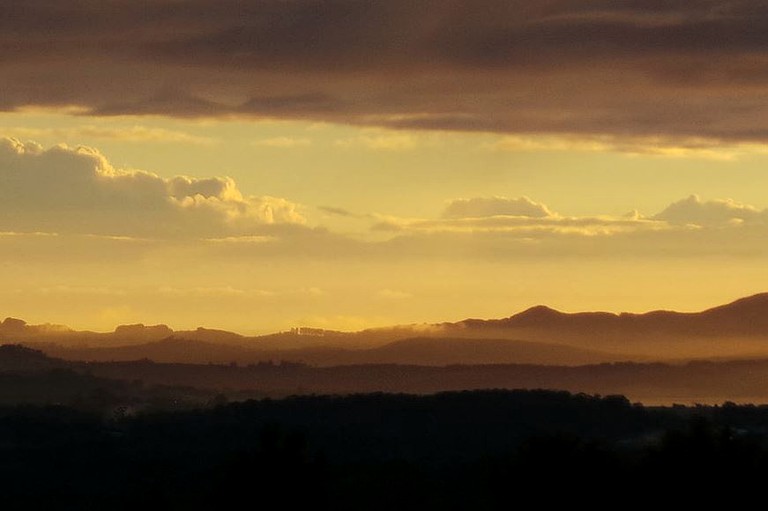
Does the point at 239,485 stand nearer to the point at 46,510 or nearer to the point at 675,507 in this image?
the point at 675,507

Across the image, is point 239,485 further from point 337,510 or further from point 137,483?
point 137,483

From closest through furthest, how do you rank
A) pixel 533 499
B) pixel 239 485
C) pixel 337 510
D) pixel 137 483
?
1. pixel 533 499
2. pixel 239 485
3. pixel 337 510
4. pixel 137 483

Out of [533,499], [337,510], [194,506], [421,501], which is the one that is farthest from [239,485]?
[421,501]

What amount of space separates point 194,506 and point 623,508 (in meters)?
62.9

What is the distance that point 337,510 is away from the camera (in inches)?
5901

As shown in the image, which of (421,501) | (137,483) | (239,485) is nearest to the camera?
(239,485)

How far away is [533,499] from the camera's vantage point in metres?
104

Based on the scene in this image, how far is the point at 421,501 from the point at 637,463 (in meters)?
67.0

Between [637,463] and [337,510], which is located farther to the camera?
[337,510]

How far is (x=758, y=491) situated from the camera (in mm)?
104438

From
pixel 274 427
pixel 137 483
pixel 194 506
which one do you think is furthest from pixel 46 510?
pixel 274 427

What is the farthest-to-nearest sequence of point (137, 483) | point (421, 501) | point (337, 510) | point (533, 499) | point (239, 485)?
1. point (137, 483)
2. point (421, 501)
3. point (337, 510)
4. point (239, 485)
5. point (533, 499)

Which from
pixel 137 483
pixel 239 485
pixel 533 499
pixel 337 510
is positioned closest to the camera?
pixel 533 499

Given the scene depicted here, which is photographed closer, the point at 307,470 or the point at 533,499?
the point at 533,499
